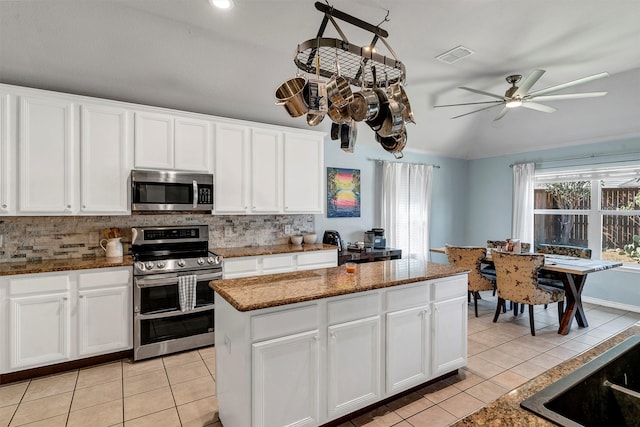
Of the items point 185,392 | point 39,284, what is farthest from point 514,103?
point 39,284

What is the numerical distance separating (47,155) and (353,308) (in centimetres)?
305

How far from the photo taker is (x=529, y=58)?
352 cm

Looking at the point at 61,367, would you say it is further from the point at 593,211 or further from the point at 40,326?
the point at 593,211

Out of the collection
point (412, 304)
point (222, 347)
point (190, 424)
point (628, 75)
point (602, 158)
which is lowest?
point (190, 424)

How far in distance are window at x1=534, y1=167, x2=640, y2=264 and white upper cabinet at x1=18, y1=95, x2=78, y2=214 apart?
22.0ft

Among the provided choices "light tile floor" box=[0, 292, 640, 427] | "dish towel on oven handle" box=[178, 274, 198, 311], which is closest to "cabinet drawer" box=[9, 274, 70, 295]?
"light tile floor" box=[0, 292, 640, 427]

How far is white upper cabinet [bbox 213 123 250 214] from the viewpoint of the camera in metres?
Answer: 3.83

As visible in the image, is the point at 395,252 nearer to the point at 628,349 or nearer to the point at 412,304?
the point at 412,304

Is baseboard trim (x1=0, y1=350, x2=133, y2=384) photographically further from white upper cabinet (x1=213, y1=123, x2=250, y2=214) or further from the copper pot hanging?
the copper pot hanging

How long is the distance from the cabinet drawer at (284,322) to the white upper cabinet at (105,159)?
231 centimetres

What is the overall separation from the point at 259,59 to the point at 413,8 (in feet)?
5.29

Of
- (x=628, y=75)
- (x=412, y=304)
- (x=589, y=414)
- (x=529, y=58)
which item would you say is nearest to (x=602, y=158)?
(x=628, y=75)

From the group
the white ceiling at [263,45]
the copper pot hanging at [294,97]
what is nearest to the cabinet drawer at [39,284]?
the white ceiling at [263,45]

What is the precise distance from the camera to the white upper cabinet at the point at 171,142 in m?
3.41
